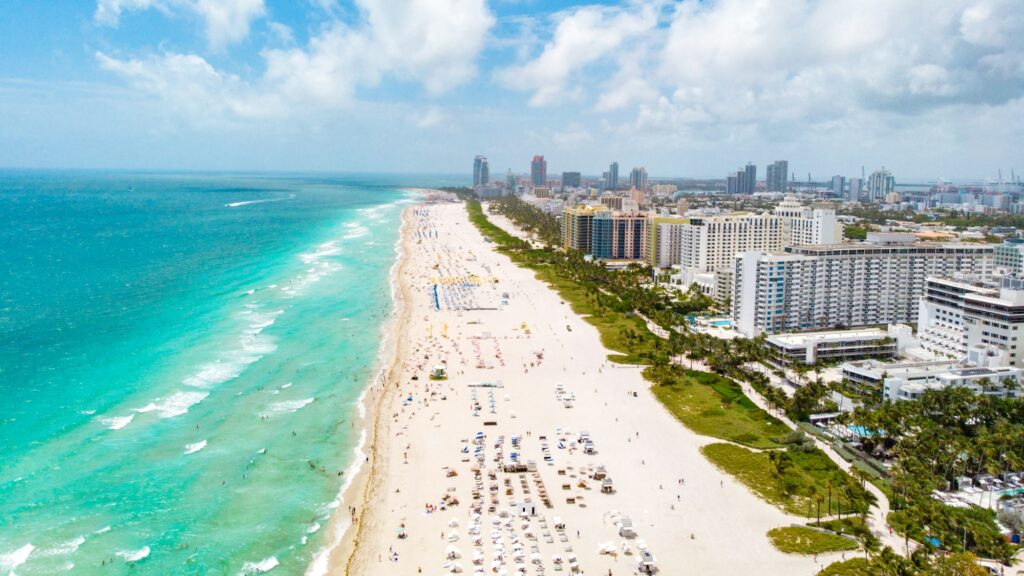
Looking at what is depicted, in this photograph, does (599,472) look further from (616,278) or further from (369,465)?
(616,278)

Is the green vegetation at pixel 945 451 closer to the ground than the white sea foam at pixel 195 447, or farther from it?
farther from it

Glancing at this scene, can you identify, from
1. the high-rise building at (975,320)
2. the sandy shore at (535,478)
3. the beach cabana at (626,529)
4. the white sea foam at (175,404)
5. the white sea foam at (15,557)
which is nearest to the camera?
the white sea foam at (15,557)

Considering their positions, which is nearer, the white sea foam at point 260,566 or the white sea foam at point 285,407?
the white sea foam at point 260,566

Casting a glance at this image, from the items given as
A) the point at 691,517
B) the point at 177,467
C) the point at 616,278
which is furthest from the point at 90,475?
the point at 616,278

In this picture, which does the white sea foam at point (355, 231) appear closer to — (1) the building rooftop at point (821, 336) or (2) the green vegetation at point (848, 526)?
(1) the building rooftop at point (821, 336)

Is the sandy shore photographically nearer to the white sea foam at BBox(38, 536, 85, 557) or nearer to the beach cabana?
the beach cabana

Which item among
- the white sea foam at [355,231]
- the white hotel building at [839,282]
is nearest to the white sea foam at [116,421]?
the white hotel building at [839,282]

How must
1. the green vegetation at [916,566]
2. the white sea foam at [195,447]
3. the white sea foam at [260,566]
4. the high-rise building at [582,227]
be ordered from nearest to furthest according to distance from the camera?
1. the green vegetation at [916,566]
2. the white sea foam at [260,566]
3. the white sea foam at [195,447]
4. the high-rise building at [582,227]

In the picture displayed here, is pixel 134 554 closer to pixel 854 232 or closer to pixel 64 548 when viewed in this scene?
pixel 64 548
